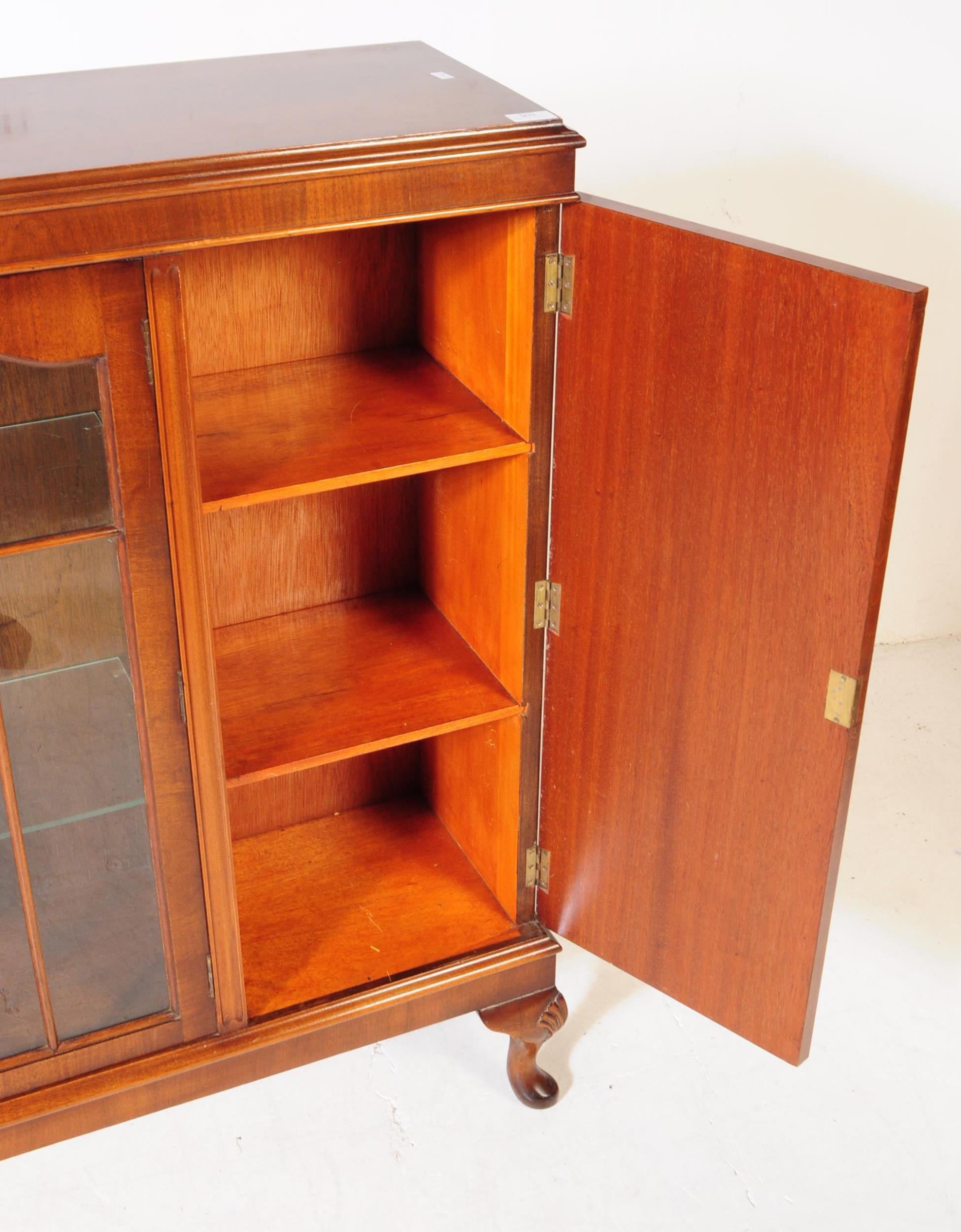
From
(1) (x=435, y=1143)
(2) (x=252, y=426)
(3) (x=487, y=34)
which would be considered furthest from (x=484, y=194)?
(1) (x=435, y=1143)

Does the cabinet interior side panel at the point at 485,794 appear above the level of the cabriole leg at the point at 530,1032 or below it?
above

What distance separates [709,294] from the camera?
1.35m

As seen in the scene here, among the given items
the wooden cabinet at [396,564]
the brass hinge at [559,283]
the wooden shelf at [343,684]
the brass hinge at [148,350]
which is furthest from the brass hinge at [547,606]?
the brass hinge at [148,350]

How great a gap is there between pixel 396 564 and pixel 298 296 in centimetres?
43

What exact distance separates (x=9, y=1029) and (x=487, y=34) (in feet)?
5.57

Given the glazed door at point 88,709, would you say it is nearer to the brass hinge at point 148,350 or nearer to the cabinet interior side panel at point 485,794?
the brass hinge at point 148,350

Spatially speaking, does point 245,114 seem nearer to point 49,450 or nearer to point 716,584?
point 49,450

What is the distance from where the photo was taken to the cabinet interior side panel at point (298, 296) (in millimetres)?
1722

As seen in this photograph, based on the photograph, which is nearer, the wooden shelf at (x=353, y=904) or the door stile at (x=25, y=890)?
the door stile at (x=25, y=890)

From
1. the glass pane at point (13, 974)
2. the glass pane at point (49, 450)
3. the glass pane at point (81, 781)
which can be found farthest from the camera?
the glass pane at point (13, 974)

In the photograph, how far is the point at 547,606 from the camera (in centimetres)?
170

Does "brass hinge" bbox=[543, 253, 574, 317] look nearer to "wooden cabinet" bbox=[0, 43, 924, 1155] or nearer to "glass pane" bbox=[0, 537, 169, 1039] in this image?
"wooden cabinet" bbox=[0, 43, 924, 1155]

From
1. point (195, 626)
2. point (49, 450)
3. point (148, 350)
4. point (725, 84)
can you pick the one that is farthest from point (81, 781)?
point (725, 84)

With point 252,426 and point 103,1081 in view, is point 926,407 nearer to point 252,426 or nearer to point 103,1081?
point 252,426
